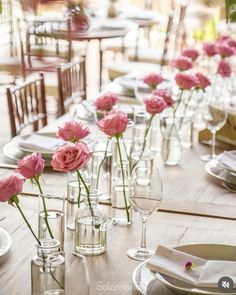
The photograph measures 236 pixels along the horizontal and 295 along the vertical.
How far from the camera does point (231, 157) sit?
2129 millimetres

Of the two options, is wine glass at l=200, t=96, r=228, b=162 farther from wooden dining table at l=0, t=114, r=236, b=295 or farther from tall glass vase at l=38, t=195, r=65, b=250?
tall glass vase at l=38, t=195, r=65, b=250

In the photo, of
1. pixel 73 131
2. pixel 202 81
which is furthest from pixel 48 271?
pixel 202 81

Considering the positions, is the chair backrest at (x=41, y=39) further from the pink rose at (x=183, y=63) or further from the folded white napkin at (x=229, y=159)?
the folded white napkin at (x=229, y=159)

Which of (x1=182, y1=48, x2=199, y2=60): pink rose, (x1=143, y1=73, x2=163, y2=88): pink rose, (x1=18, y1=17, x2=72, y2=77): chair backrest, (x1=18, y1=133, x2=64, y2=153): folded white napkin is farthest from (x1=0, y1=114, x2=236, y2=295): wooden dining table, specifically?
(x1=18, y1=17, x2=72, y2=77): chair backrest

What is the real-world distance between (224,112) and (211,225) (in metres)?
0.62

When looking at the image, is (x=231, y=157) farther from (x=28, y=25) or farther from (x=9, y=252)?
(x=28, y=25)

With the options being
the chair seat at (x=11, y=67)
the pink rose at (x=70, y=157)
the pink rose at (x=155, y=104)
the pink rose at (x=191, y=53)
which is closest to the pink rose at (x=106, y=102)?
the pink rose at (x=155, y=104)

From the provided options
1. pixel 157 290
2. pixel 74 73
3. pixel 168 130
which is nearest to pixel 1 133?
pixel 74 73

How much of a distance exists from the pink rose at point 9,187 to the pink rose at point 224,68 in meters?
1.42

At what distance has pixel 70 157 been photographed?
55.9 inches

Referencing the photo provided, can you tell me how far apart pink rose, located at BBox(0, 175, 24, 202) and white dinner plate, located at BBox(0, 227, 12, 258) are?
214 mm

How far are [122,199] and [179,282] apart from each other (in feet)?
1.61

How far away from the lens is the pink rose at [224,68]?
2.58 meters

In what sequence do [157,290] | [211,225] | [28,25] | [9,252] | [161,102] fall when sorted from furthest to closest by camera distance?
[28,25], [161,102], [211,225], [9,252], [157,290]
